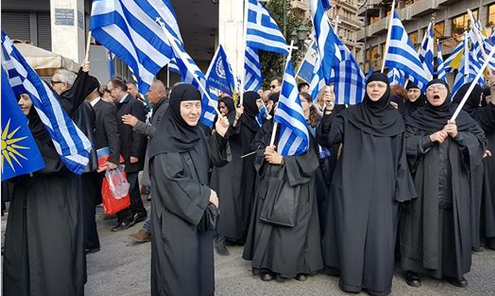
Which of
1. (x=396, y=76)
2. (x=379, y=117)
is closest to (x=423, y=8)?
(x=396, y=76)

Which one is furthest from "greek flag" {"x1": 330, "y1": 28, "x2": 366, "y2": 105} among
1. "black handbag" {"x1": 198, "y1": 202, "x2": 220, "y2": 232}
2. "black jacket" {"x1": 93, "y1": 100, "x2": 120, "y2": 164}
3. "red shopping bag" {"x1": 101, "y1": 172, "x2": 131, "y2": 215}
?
"red shopping bag" {"x1": 101, "y1": 172, "x2": 131, "y2": 215}

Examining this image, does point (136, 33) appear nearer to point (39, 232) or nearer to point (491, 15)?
point (39, 232)

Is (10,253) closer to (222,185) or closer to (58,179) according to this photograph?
(58,179)

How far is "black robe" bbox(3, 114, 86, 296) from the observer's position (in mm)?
3109

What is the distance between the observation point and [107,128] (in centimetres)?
564

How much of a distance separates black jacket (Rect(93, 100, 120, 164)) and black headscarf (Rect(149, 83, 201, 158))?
286 cm

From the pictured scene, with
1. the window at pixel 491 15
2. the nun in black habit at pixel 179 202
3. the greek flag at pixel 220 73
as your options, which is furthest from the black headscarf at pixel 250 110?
the window at pixel 491 15

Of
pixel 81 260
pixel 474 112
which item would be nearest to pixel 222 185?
pixel 81 260

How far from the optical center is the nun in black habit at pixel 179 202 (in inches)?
113

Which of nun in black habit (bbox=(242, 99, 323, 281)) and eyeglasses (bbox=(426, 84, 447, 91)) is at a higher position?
eyeglasses (bbox=(426, 84, 447, 91))

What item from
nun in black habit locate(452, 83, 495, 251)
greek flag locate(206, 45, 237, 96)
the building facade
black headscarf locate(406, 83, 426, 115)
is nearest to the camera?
greek flag locate(206, 45, 237, 96)

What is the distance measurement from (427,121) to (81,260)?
139 inches

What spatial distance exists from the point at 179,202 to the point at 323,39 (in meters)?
2.23

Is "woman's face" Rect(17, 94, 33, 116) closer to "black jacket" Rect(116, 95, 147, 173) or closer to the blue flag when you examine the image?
the blue flag
